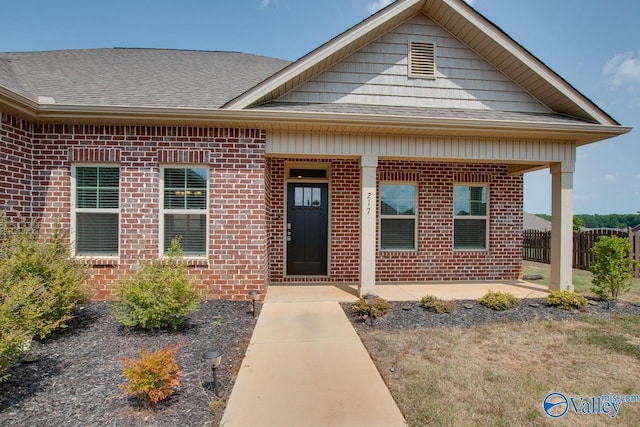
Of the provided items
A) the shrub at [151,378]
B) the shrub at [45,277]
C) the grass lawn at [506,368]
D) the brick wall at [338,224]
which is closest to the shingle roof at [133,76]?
the brick wall at [338,224]

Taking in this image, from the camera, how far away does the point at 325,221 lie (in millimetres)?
7680

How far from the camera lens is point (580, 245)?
1130 centimetres

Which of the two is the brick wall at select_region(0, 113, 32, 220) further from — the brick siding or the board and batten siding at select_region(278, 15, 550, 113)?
the board and batten siding at select_region(278, 15, 550, 113)

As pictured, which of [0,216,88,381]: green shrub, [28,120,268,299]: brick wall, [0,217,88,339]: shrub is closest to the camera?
[0,216,88,381]: green shrub

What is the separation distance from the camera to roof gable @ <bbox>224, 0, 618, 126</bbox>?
19.0 ft

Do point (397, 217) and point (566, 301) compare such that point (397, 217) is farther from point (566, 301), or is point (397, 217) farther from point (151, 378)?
point (151, 378)

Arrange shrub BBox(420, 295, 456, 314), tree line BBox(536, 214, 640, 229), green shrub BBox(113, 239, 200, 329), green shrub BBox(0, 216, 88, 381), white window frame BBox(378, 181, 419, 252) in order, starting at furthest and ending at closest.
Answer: tree line BBox(536, 214, 640, 229), white window frame BBox(378, 181, 419, 252), shrub BBox(420, 295, 456, 314), green shrub BBox(113, 239, 200, 329), green shrub BBox(0, 216, 88, 381)

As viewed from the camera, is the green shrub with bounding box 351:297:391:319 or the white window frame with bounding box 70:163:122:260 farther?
the white window frame with bounding box 70:163:122:260

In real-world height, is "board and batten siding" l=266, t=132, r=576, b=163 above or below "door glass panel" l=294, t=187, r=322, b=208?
above

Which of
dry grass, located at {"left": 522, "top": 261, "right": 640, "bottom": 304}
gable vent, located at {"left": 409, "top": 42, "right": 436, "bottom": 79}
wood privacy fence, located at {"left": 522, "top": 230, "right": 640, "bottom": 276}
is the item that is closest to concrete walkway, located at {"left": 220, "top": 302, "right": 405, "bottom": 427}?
gable vent, located at {"left": 409, "top": 42, "right": 436, "bottom": 79}

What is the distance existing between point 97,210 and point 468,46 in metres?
7.88

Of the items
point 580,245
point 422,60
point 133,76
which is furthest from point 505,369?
point 580,245

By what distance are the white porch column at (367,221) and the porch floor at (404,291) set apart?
447 millimetres

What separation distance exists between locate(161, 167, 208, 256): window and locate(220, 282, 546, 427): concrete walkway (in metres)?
1.78
